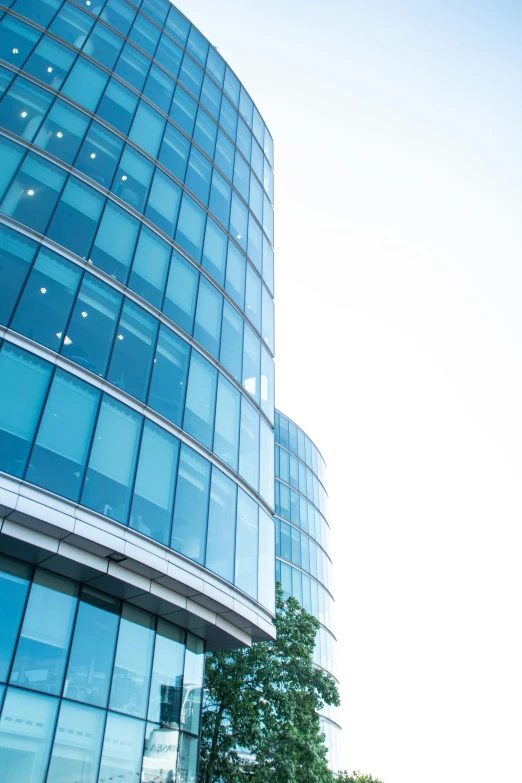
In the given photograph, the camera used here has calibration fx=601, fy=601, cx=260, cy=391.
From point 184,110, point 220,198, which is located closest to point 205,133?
point 184,110

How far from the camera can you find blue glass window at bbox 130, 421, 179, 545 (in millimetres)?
15883

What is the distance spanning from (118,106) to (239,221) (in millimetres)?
7155

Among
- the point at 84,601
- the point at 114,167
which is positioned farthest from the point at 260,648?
the point at 114,167

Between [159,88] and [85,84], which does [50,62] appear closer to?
[85,84]

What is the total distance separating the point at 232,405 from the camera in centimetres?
2138

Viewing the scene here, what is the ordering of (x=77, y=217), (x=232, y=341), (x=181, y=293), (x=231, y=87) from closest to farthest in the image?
1. (x=77, y=217)
2. (x=181, y=293)
3. (x=232, y=341)
4. (x=231, y=87)

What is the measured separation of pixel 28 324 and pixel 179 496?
6.27 meters

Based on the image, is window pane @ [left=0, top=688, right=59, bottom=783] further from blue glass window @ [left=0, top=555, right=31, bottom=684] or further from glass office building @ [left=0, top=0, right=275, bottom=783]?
blue glass window @ [left=0, top=555, right=31, bottom=684]

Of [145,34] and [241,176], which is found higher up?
[145,34]

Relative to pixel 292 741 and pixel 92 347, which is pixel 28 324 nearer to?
pixel 92 347

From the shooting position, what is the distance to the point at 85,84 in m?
20.8

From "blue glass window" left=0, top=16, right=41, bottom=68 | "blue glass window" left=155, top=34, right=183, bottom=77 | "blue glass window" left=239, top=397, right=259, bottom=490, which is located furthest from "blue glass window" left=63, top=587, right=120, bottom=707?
"blue glass window" left=155, top=34, right=183, bottom=77

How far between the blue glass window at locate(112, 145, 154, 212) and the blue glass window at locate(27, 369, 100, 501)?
760 cm

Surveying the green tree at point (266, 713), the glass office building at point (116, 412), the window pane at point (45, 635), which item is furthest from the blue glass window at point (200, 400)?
the green tree at point (266, 713)
